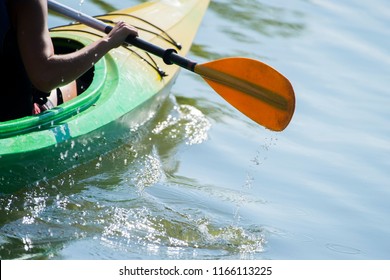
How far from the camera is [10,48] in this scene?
3803mm

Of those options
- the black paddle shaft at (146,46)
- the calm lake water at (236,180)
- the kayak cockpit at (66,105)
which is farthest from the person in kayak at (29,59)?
the calm lake water at (236,180)

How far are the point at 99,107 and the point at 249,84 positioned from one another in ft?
2.54

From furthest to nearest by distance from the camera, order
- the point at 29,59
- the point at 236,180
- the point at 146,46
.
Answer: the point at 236,180
the point at 146,46
the point at 29,59

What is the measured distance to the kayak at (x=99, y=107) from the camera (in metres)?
4.00

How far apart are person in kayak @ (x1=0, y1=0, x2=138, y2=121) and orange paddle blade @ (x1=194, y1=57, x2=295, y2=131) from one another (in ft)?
2.22

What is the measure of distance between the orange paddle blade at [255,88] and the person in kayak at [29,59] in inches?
26.6

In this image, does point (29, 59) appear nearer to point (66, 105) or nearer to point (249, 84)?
point (66, 105)

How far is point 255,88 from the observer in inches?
179

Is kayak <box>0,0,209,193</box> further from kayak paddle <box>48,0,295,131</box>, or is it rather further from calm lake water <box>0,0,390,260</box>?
kayak paddle <box>48,0,295,131</box>

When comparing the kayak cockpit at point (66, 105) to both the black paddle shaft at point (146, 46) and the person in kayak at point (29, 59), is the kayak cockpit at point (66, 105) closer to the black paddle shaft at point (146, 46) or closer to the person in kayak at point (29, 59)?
the person in kayak at point (29, 59)

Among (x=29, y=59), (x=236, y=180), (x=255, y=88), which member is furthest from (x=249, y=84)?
(x=29, y=59)

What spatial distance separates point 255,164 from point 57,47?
52.8 inches
